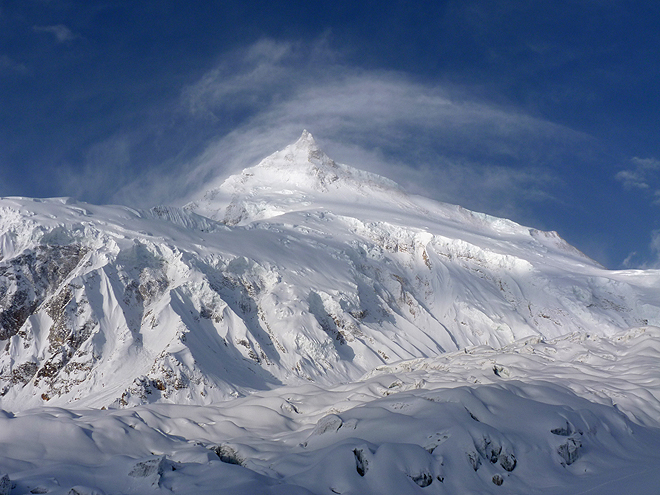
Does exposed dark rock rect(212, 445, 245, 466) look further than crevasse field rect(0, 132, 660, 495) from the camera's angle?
Yes

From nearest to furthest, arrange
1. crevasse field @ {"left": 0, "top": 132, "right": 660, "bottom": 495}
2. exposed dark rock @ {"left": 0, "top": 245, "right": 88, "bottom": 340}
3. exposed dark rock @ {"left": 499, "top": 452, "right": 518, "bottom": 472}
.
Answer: crevasse field @ {"left": 0, "top": 132, "right": 660, "bottom": 495}
exposed dark rock @ {"left": 499, "top": 452, "right": 518, "bottom": 472}
exposed dark rock @ {"left": 0, "top": 245, "right": 88, "bottom": 340}

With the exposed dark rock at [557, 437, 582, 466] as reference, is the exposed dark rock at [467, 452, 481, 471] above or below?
below

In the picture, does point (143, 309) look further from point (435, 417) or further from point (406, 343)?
point (435, 417)

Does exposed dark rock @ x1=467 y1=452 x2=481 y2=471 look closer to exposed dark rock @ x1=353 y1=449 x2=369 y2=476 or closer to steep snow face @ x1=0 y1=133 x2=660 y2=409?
exposed dark rock @ x1=353 y1=449 x2=369 y2=476

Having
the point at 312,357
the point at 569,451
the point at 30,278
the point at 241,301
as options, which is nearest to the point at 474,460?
the point at 569,451

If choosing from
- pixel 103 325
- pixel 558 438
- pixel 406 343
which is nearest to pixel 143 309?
pixel 103 325

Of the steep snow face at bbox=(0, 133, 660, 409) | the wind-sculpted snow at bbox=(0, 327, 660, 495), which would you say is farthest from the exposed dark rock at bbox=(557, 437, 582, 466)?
the steep snow face at bbox=(0, 133, 660, 409)

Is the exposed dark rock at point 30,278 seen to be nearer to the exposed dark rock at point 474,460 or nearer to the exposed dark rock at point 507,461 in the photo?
the exposed dark rock at point 474,460

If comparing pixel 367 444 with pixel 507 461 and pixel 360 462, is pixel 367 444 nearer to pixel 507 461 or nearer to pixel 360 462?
pixel 360 462
